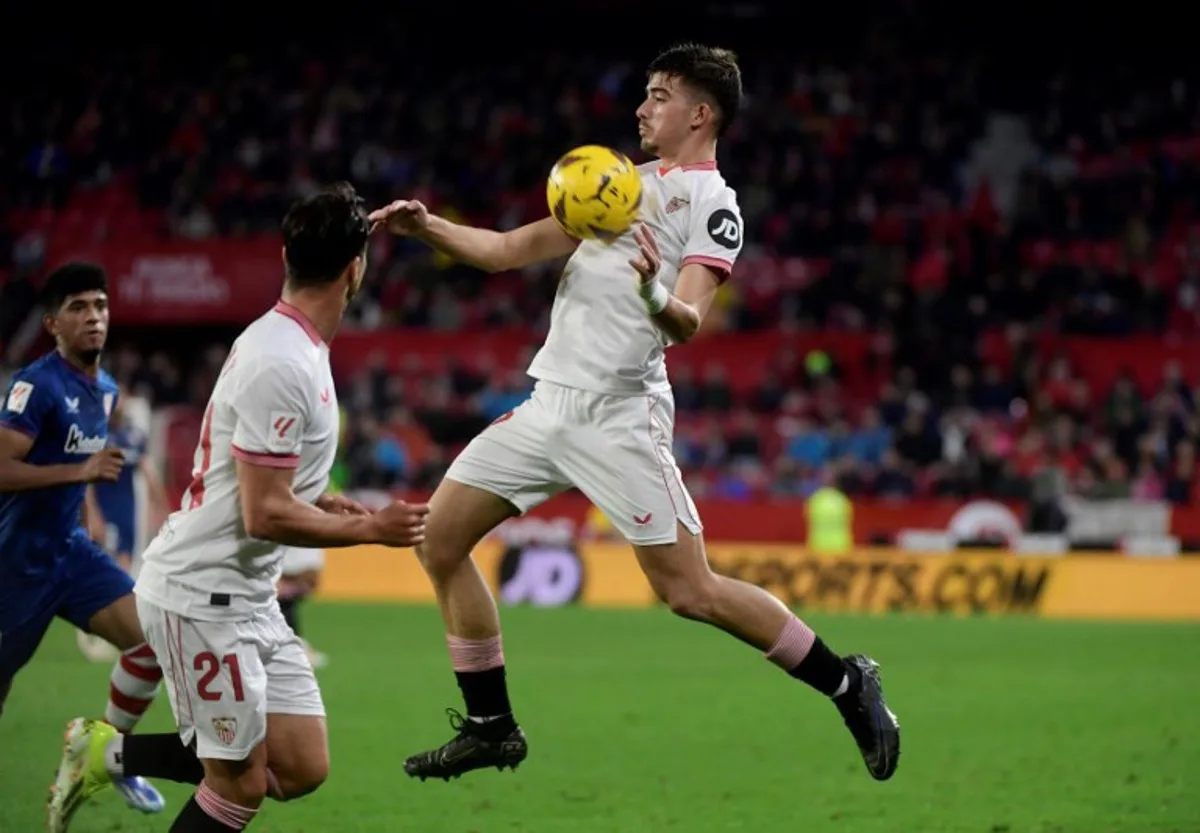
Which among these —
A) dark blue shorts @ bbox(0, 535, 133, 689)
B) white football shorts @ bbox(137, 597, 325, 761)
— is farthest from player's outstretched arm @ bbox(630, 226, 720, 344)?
dark blue shorts @ bbox(0, 535, 133, 689)

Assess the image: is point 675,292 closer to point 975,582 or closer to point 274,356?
point 274,356

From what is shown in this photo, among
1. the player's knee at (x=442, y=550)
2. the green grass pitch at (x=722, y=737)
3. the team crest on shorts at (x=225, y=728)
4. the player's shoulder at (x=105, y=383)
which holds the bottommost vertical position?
the green grass pitch at (x=722, y=737)

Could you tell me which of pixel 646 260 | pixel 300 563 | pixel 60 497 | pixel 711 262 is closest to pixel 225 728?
pixel 646 260

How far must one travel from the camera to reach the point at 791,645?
7.29 metres

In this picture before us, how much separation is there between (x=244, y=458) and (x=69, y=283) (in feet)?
10.3

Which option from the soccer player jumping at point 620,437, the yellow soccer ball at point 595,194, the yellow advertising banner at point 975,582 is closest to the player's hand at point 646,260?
the yellow soccer ball at point 595,194

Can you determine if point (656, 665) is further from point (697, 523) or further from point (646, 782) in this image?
point (697, 523)

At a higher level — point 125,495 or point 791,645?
point 791,645

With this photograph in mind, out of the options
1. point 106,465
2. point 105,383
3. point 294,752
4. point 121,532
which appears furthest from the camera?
point 121,532

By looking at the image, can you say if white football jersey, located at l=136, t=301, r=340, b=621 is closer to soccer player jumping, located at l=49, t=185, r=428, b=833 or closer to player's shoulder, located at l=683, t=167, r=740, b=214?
soccer player jumping, located at l=49, t=185, r=428, b=833

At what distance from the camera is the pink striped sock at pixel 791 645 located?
728 centimetres

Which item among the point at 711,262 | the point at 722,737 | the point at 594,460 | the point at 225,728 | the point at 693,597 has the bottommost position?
the point at 722,737

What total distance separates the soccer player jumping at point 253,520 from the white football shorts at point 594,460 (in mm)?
1409

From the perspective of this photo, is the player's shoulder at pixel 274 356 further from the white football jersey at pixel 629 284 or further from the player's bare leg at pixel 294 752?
the white football jersey at pixel 629 284
